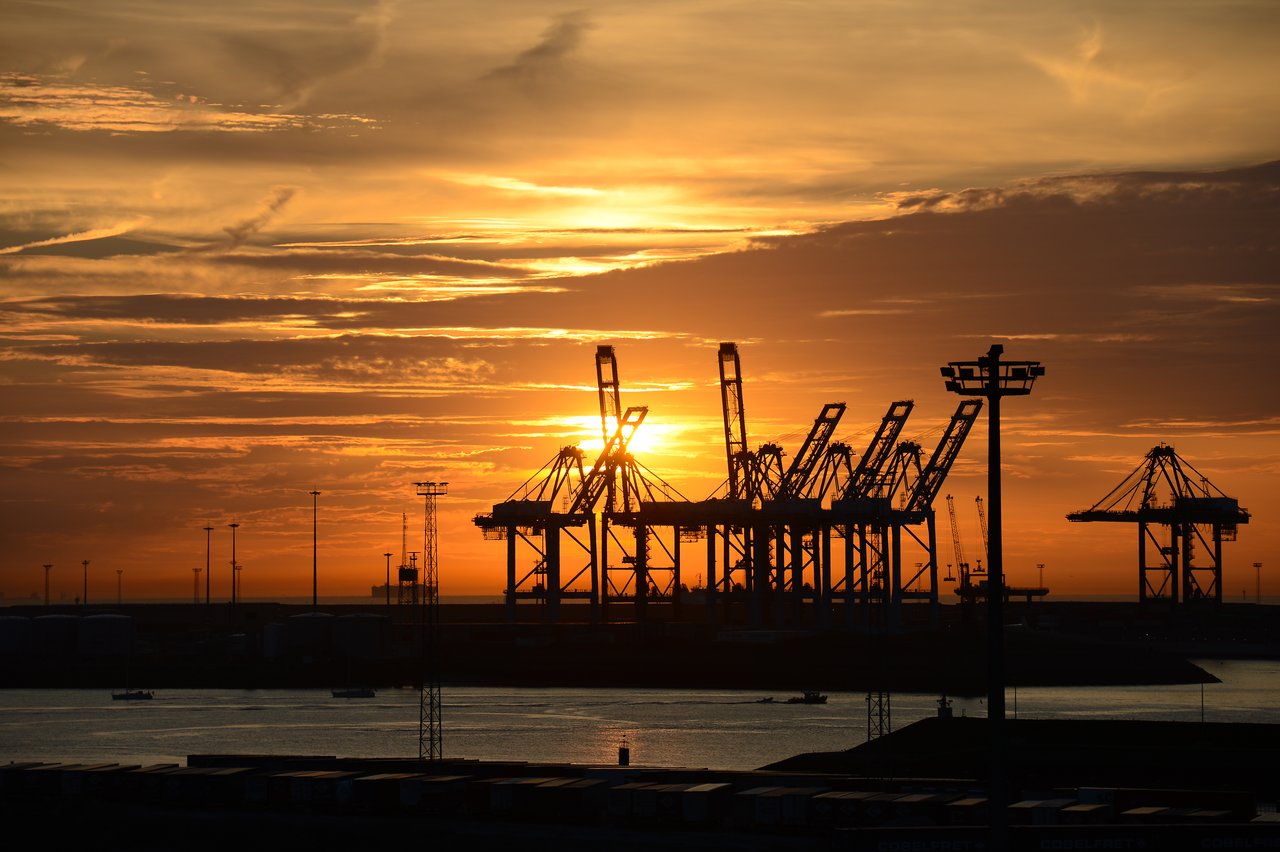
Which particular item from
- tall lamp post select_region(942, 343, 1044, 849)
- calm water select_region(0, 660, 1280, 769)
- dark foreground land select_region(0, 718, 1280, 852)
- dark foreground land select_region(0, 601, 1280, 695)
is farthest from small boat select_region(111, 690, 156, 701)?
tall lamp post select_region(942, 343, 1044, 849)

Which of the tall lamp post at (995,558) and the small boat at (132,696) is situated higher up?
the tall lamp post at (995,558)

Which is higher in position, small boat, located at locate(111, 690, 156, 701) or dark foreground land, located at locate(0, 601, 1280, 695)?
dark foreground land, located at locate(0, 601, 1280, 695)

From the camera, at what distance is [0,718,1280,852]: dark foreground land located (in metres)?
49.2

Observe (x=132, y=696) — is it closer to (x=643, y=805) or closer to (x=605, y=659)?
(x=605, y=659)

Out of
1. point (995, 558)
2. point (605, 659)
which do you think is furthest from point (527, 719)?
point (995, 558)

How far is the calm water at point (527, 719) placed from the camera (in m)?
102

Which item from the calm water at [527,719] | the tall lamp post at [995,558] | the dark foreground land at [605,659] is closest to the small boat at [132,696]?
the calm water at [527,719]

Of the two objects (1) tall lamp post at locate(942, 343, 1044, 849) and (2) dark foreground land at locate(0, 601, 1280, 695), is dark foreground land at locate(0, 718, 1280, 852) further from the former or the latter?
(2) dark foreground land at locate(0, 601, 1280, 695)

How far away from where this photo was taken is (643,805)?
54.0 meters

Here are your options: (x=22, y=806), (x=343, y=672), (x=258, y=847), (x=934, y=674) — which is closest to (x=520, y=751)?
(x=22, y=806)

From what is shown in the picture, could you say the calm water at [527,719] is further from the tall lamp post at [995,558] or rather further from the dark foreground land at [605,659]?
the tall lamp post at [995,558]

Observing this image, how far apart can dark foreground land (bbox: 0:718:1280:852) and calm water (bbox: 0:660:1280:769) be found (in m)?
27.6

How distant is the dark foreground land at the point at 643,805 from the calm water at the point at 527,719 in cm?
2762

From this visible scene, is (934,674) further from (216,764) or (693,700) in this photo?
(216,764)
